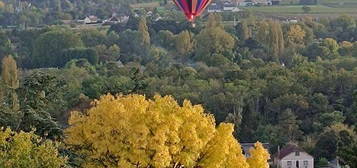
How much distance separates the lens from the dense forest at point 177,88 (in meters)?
17.6

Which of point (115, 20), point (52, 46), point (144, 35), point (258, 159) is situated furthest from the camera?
point (115, 20)

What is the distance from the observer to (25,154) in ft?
51.4

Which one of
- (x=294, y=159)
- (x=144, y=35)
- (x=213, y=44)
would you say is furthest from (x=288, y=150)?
(x=144, y=35)

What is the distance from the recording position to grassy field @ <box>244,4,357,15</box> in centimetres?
7594

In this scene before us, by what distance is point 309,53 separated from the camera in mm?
55875

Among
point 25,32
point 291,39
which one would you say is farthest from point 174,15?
point 291,39

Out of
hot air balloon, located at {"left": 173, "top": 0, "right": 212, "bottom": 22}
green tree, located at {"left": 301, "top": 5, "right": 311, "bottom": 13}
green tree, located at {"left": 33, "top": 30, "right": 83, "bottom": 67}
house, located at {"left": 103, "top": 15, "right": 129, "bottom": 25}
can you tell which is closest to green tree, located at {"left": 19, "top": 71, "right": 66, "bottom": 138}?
hot air balloon, located at {"left": 173, "top": 0, "right": 212, "bottom": 22}

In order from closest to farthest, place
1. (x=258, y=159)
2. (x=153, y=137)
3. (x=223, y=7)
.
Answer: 1. (x=153, y=137)
2. (x=258, y=159)
3. (x=223, y=7)

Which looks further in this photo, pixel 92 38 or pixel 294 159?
pixel 92 38

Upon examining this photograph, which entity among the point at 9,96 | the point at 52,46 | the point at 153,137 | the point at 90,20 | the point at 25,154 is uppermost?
the point at 25,154

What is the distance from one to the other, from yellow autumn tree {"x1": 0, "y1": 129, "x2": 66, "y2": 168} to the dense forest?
0.03 meters

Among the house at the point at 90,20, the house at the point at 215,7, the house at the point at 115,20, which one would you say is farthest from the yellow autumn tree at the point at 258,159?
the house at the point at 90,20

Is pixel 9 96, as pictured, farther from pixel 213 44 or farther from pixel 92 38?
pixel 92 38

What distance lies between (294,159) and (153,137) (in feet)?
53.4
